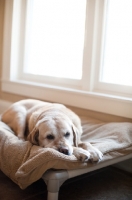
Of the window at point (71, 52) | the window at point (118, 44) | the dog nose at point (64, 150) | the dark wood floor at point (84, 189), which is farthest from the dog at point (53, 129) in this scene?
the window at point (118, 44)

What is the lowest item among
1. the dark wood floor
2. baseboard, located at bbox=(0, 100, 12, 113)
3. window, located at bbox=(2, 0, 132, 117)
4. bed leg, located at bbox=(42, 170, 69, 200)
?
the dark wood floor

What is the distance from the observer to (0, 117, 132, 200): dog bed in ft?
5.57

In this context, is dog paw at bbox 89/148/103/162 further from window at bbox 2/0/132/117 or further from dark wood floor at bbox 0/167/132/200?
window at bbox 2/0/132/117

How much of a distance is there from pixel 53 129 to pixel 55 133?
0.10 ft

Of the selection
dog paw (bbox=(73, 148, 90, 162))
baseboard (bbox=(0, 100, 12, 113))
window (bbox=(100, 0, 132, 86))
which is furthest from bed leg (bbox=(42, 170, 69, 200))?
baseboard (bbox=(0, 100, 12, 113))

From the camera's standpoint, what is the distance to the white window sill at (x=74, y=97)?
95.9 inches

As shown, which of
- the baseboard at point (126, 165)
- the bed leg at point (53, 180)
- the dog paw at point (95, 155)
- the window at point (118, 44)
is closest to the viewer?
the bed leg at point (53, 180)

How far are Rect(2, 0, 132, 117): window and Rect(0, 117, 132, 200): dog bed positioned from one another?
25 centimetres

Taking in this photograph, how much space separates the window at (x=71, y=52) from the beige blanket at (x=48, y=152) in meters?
0.22

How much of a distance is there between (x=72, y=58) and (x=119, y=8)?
2.31 ft

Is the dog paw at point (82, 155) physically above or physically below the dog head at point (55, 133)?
below

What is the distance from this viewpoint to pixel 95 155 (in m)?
1.82

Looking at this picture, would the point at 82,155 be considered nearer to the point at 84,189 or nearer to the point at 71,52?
the point at 84,189

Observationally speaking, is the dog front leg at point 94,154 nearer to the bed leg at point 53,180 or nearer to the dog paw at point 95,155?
the dog paw at point 95,155
